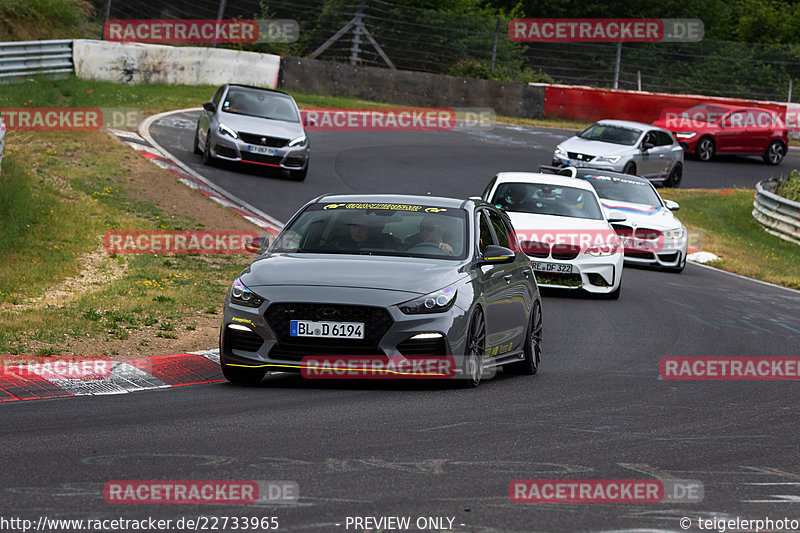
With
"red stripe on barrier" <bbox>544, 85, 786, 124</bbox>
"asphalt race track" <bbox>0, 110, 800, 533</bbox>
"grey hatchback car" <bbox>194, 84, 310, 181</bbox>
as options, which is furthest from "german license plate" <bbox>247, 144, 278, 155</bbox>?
"red stripe on barrier" <bbox>544, 85, 786, 124</bbox>

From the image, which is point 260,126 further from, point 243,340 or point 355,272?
point 243,340

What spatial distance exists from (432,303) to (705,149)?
29.4 meters

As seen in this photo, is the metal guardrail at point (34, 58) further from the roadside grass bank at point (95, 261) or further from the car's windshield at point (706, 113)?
the car's windshield at point (706, 113)

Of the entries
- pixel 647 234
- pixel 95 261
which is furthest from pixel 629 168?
pixel 95 261

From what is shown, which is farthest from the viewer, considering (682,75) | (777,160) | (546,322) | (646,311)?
(682,75)

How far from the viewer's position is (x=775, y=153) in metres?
37.7

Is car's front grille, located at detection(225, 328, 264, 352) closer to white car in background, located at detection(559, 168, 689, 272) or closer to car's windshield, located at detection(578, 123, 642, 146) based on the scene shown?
white car in background, located at detection(559, 168, 689, 272)

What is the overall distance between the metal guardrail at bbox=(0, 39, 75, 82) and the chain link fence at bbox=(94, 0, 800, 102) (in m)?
10.7

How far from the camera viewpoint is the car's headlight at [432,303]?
888 cm

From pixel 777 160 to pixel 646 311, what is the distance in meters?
23.7

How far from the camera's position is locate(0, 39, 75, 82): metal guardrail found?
2772 centimetres

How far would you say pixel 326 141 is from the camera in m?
31.0

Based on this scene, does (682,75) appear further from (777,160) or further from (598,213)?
(598,213)

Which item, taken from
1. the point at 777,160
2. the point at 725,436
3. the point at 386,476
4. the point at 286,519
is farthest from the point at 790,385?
the point at 777,160
